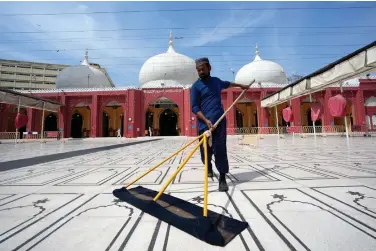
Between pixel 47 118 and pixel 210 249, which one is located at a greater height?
pixel 47 118

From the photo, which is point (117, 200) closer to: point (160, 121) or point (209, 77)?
point (209, 77)

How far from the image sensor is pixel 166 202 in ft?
4.95

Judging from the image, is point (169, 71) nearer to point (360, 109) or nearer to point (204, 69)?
point (360, 109)

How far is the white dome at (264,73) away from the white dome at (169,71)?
5997 mm

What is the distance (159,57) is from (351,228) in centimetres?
2192

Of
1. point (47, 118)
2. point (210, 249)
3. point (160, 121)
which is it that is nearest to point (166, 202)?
point (210, 249)

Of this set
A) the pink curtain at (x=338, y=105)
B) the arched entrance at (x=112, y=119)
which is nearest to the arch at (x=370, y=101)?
the pink curtain at (x=338, y=105)

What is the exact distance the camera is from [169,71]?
64.9 feet

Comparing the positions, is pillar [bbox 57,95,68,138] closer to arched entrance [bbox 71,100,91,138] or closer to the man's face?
arched entrance [bbox 71,100,91,138]

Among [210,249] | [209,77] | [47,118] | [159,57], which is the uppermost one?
[159,57]

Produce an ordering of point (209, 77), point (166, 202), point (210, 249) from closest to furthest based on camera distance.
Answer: point (210, 249) → point (166, 202) → point (209, 77)

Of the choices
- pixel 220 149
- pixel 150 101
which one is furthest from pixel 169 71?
pixel 220 149

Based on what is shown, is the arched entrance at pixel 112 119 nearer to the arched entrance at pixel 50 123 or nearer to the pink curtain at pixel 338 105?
the arched entrance at pixel 50 123

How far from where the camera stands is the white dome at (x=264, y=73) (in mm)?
20859
